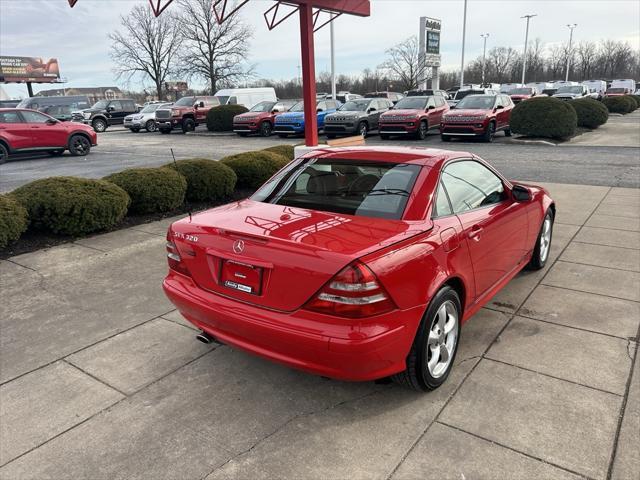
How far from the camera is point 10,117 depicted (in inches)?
609

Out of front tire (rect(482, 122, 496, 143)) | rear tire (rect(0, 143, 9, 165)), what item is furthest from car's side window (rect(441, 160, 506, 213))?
rear tire (rect(0, 143, 9, 165))

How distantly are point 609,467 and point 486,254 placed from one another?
5.11 feet

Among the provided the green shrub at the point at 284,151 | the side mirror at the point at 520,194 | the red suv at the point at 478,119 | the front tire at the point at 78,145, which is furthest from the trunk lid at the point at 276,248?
the red suv at the point at 478,119

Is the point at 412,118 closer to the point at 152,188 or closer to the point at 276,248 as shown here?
the point at 152,188

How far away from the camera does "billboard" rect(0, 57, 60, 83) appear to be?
65.8 meters

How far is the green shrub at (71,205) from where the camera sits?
629 centimetres

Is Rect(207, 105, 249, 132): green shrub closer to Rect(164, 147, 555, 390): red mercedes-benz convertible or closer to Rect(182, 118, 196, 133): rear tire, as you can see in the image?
Rect(182, 118, 196, 133): rear tire

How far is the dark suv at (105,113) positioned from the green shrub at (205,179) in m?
26.8

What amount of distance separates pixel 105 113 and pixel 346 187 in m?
34.9

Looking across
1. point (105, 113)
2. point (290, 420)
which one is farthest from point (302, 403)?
point (105, 113)

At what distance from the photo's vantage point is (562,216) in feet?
24.7

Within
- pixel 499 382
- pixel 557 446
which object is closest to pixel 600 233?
pixel 499 382

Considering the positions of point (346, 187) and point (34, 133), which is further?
point (34, 133)

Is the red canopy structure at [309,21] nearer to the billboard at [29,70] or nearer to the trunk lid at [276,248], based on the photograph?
the trunk lid at [276,248]
